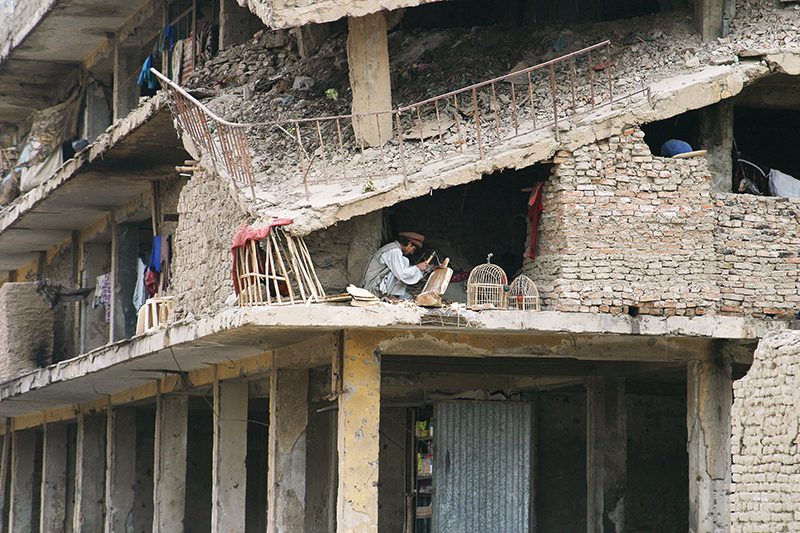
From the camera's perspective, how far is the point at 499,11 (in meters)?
20.4

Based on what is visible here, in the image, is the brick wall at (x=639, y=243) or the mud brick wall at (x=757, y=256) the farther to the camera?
the mud brick wall at (x=757, y=256)

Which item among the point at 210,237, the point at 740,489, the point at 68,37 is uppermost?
the point at 68,37

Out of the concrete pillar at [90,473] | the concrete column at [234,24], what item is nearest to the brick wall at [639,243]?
the concrete column at [234,24]

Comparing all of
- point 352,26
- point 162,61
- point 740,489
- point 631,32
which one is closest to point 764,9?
point 631,32

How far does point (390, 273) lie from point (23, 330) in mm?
11092

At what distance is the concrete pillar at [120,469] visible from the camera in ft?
78.6

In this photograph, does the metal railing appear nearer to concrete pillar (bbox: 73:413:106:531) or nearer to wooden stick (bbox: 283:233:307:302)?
wooden stick (bbox: 283:233:307:302)

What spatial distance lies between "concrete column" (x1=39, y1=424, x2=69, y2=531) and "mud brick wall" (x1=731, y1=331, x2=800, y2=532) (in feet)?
56.2

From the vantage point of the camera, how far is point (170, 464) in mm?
21984

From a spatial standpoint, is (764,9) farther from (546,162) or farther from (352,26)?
(352,26)

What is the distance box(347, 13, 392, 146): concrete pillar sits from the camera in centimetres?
1694

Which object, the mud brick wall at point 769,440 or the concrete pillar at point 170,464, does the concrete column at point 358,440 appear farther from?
the concrete pillar at point 170,464

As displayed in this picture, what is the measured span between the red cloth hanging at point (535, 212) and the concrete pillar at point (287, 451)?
3.17 m

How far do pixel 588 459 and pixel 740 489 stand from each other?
25.0 ft
